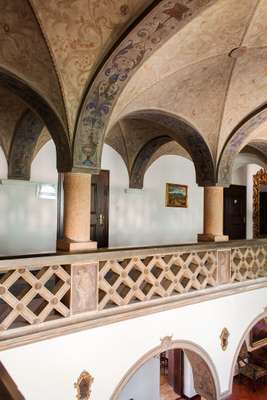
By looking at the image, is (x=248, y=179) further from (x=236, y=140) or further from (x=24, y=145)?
(x=24, y=145)

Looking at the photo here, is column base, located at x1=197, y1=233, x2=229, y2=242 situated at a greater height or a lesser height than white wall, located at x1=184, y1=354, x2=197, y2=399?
greater

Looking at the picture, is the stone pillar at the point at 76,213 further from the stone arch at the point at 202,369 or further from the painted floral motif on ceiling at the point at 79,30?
the stone arch at the point at 202,369

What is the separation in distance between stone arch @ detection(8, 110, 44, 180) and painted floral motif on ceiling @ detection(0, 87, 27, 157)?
0.29 ft

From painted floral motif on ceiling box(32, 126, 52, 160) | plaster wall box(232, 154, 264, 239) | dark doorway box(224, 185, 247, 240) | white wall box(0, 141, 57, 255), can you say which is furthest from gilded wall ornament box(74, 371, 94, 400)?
plaster wall box(232, 154, 264, 239)

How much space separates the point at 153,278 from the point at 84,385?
143 cm

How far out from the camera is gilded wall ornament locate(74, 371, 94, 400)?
3506 millimetres

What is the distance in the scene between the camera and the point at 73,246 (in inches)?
150

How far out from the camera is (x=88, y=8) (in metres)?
3.09

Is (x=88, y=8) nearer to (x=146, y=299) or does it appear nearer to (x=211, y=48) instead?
(x=211, y=48)

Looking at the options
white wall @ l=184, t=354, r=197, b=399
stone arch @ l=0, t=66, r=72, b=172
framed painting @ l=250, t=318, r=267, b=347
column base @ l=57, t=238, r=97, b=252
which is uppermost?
stone arch @ l=0, t=66, r=72, b=172

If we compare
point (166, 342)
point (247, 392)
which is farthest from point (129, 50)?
point (247, 392)

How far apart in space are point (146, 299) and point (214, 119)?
3.17 m

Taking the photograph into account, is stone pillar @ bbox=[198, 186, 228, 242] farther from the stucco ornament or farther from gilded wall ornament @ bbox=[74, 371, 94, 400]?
gilded wall ornament @ bbox=[74, 371, 94, 400]

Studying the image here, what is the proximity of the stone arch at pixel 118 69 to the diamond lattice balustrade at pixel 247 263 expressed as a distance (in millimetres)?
2935
